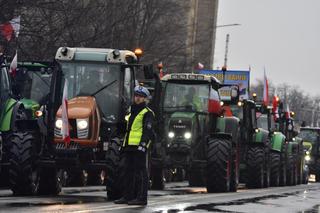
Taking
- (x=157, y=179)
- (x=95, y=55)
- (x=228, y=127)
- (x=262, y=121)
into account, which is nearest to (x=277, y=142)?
(x=262, y=121)

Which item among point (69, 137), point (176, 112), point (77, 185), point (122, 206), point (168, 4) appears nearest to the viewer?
point (122, 206)

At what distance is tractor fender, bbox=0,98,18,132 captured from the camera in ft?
55.8

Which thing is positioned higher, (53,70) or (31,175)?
(53,70)

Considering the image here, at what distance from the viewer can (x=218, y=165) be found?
66.8 ft

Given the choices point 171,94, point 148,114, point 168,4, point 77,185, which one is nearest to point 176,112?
point 171,94

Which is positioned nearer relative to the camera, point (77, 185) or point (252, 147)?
point (77, 185)

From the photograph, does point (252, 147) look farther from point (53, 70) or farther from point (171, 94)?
point (53, 70)

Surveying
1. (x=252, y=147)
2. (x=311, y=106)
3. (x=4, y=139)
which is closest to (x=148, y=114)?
(x=4, y=139)

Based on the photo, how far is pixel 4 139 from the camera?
55.8ft

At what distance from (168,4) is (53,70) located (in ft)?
109

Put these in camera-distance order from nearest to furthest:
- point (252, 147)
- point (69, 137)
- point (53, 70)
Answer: point (69, 137) → point (53, 70) → point (252, 147)

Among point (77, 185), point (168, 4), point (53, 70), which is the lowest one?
point (77, 185)

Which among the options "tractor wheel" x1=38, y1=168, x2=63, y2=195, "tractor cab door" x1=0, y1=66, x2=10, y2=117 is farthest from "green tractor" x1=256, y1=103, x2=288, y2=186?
"tractor cab door" x1=0, y1=66, x2=10, y2=117

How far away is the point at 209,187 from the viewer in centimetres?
2072
